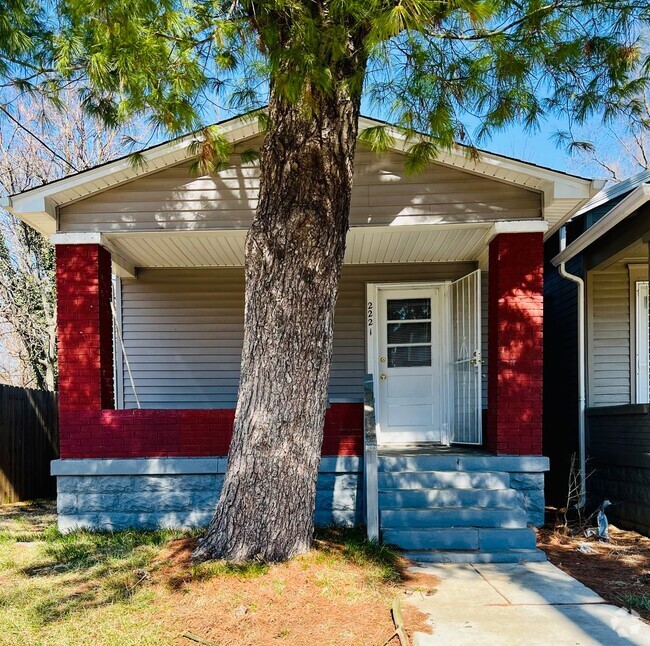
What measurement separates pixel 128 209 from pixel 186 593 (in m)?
3.76

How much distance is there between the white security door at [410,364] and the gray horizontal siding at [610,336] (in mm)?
1804

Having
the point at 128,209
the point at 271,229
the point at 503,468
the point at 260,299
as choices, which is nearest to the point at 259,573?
the point at 260,299

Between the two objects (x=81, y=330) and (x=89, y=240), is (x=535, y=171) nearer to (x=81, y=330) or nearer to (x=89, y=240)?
(x=89, y=240)

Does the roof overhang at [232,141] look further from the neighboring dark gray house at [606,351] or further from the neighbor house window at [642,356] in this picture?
the neighbor house window at [642,356]

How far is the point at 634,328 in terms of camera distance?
22.9ft

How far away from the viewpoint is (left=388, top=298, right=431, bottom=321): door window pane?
7.57 metres

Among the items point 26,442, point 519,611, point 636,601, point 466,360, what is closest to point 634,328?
point 466,360

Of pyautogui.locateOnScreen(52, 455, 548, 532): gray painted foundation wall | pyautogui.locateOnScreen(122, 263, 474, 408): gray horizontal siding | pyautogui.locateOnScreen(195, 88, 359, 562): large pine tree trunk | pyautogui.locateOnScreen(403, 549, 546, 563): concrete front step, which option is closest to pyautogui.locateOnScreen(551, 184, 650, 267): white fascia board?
pyautogui.locateOnScreen(122, 263, 474, 408): gray horizontal siding

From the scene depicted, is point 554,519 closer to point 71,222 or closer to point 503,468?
point 503,468

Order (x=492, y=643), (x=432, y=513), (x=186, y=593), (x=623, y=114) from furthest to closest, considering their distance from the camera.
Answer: (x=432, y=513)
(x=623, y=114)
(x=186, y=593)
(x=492, y=643)

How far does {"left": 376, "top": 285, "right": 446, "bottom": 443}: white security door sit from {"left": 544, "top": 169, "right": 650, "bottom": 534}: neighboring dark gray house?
5.48 ft

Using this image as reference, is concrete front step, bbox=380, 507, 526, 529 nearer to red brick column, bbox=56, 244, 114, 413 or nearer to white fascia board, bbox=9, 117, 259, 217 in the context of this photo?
red brick column, bbox=56, 244, 114, 413

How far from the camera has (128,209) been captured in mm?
5883

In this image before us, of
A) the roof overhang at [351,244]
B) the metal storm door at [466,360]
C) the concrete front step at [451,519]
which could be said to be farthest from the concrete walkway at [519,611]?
the roof overhang at [351,244]
